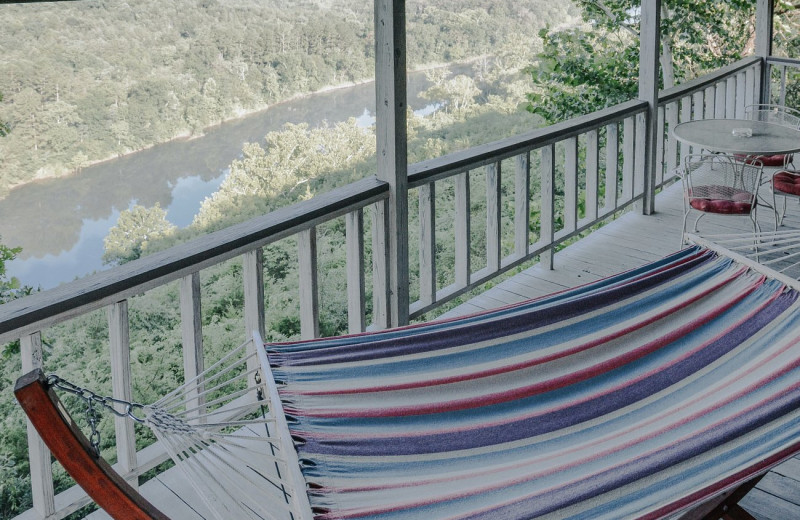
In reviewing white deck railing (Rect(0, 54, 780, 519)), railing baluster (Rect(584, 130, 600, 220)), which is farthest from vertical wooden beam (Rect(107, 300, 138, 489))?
railing baluster (Rect(584, 130, 600, 220))

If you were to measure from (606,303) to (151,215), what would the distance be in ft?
15.7

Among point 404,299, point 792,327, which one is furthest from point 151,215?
point 792,327

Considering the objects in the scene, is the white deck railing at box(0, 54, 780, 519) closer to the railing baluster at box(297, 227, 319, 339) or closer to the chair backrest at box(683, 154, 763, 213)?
the railing baluster at box(297, 227, 319, 339)

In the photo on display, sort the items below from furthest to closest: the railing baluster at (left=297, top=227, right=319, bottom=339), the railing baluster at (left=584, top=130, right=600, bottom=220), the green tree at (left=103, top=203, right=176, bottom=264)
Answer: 1. the green tree at (left=103, top=203, right=176, bottom=264)
2. the railing baluster at (left=584, top=130, right=600, bottom=220)
3. the railing baluster at (left=297, top=227, right=319, bottom=339)

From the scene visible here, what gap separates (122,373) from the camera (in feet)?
7.59

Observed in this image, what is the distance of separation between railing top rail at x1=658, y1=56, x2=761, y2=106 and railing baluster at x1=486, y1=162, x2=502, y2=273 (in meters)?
2.00

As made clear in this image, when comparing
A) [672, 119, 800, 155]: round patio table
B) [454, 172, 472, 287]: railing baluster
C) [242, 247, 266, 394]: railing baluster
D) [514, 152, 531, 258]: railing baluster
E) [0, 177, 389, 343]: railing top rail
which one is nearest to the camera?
[0, 177, 389, 343]: railing top rail

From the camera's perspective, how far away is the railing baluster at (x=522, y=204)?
3.90 metres

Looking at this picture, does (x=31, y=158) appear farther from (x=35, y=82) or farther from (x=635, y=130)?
(x=635, y=130)

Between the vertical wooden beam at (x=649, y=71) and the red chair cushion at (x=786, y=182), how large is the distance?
0.86 metres

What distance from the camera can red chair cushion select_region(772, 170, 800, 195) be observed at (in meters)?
4.29

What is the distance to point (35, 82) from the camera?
497cm

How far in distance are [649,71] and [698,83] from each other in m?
0.89

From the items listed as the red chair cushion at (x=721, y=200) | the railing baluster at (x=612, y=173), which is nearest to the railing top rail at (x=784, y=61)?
the railing baluster at (x=612, y=173)
